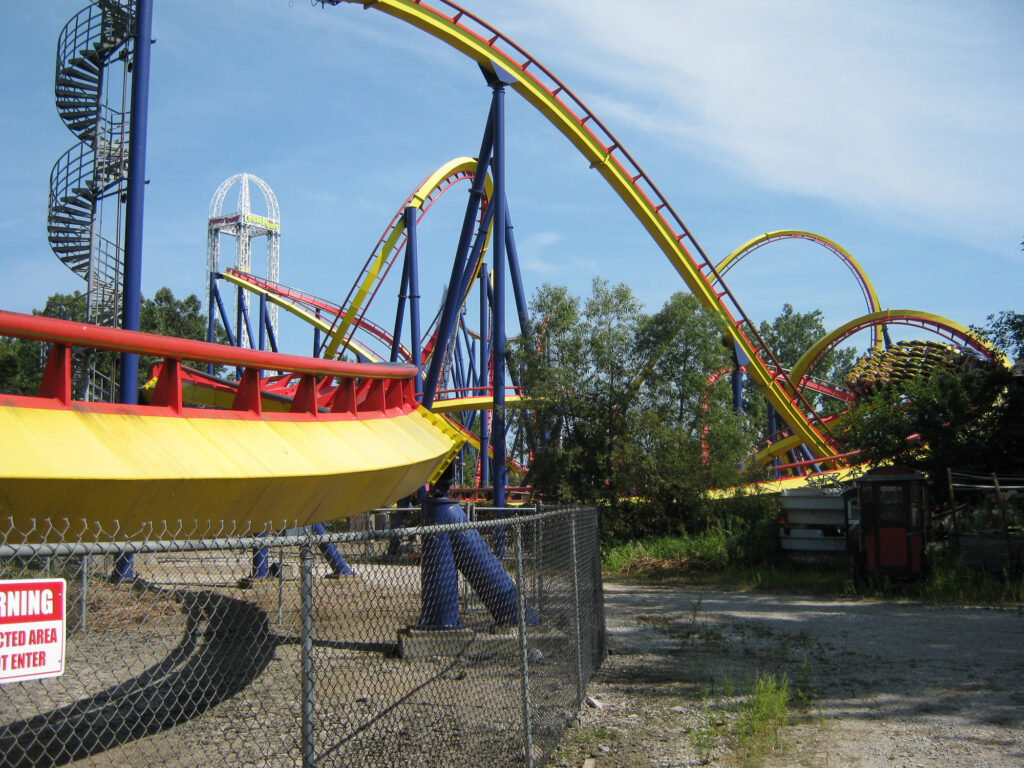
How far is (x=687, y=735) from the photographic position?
5258mm

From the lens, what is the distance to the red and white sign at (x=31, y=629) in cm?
180

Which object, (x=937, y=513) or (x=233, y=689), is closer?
(x=233, y=689)

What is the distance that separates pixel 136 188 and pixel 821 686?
28.8 ft

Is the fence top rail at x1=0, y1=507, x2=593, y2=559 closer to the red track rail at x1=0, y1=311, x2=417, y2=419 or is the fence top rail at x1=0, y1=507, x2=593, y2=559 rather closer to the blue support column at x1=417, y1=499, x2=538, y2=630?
the red track rail at x1=0, y1=311, x2=417, y2=419

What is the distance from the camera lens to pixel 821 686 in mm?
6527

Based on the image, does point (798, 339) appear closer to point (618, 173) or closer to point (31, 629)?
point (618, 173)

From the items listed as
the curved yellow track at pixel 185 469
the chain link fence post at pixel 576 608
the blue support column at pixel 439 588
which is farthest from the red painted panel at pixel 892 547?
the curved yellow track at pixel 185 469

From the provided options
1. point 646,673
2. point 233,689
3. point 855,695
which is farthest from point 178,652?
point 855,695

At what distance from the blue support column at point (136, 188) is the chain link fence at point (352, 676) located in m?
2.58

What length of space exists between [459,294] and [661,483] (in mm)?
5441

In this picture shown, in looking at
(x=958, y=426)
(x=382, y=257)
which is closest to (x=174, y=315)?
(x=382, y=257)

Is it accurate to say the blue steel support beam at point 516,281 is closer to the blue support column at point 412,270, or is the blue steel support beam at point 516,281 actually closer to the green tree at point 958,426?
the blue support column at point 412,270

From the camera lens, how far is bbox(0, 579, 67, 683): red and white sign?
1799 millimetres

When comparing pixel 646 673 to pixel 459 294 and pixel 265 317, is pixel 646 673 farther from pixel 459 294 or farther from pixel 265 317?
pixel 265 317
